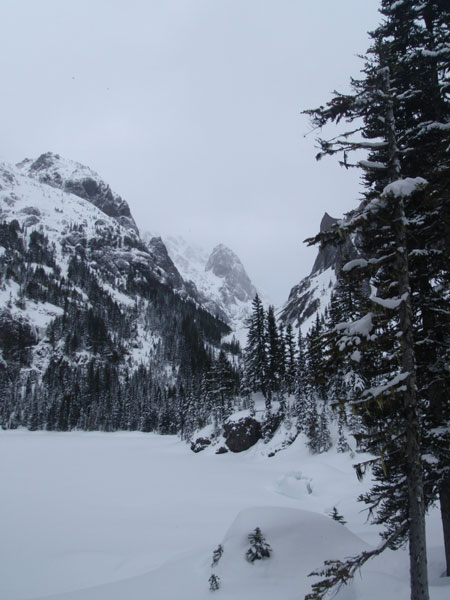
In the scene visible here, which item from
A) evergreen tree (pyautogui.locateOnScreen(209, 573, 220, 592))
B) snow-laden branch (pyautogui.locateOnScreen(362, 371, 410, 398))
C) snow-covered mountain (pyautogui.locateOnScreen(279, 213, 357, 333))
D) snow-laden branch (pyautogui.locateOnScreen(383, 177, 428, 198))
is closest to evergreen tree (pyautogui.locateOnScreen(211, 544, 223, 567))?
evergreen tree (pyautogui.locateOnScreen(209, 573, 220, 592))

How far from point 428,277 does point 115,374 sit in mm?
139083

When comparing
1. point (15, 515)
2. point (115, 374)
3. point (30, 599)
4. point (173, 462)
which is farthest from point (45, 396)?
point (30, 599)

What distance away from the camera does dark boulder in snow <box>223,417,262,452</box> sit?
43125 mm

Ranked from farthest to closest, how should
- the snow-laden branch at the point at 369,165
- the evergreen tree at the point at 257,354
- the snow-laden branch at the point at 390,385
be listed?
the evergreen tree at the point at 257,354, the snow-laden branch at the point at 369,165, the snow-laden branch at the point at 390,385

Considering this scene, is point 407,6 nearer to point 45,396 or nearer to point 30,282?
point 45,396

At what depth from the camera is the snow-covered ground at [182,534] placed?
9461 mm

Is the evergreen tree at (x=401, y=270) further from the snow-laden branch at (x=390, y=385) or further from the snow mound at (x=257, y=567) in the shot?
the snow mound at (x=257, y=567)

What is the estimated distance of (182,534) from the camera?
15.8 meters

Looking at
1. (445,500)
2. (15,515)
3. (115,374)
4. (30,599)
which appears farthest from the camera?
(115,374)

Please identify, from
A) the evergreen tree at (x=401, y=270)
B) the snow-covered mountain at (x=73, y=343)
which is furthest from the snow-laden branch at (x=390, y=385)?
the snow-covered mountain at (x=73, y=343)

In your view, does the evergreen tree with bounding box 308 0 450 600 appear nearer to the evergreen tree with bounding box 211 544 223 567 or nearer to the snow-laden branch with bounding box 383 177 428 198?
the snow-laden branch with bounding box 383 177 428 198

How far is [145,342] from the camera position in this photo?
172875 millimetres

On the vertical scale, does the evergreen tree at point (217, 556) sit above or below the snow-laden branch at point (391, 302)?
below

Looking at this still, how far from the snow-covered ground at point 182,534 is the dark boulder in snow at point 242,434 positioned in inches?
→ 417
